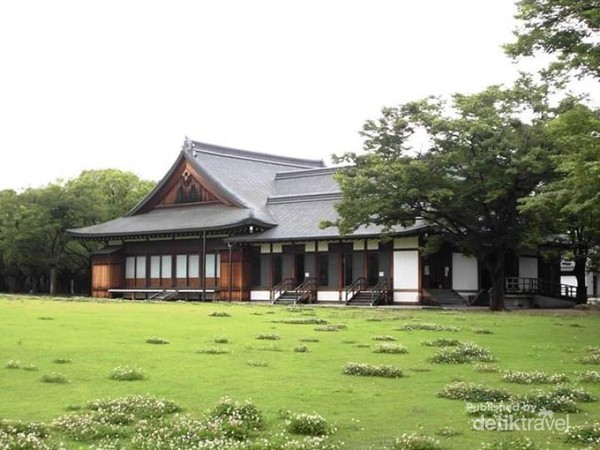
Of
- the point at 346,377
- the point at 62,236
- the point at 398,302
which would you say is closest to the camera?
the point at 346,377

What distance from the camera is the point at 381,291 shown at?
4494cm

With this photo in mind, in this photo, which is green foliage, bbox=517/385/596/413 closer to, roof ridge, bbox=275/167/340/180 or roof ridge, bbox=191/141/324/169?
roof ridge, bbox=275/167/340/180

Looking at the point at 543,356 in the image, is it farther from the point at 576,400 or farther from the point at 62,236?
the point at 62,236

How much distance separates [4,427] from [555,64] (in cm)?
2332

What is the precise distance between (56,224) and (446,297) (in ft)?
109

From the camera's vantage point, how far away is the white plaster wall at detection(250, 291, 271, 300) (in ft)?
167

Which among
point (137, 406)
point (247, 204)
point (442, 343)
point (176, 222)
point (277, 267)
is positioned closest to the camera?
point (137, 406)

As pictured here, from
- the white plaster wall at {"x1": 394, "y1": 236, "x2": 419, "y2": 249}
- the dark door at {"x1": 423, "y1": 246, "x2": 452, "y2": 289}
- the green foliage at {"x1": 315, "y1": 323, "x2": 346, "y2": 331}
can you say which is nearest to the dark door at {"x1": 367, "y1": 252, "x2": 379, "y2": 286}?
the white plaster wall at {"x1": 394, "y1": 236, "x2": 419, "y2": 249}

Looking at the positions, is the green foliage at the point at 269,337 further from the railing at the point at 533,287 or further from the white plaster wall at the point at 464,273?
the railing at the point at 533,287

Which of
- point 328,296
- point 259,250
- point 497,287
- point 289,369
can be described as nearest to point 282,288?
point 328,296

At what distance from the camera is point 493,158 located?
34656 millimetres

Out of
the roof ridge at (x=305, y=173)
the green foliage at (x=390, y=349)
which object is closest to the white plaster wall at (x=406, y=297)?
the roof ridge at (x=305, y=173)

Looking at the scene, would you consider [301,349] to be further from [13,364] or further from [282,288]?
[282,288]

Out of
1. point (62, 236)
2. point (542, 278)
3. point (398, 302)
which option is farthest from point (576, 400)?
point (62, 236)
